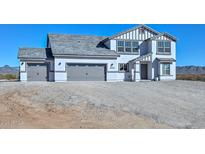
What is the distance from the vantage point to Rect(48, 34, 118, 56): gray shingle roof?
23928 mm

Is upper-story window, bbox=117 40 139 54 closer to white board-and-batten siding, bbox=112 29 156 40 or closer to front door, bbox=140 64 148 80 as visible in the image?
white board-and-batten siding, bbox=112 29 156 40

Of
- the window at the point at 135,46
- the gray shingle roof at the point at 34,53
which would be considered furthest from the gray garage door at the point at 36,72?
the window at the point at 135,46

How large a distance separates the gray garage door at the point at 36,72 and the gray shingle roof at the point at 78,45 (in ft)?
6.13

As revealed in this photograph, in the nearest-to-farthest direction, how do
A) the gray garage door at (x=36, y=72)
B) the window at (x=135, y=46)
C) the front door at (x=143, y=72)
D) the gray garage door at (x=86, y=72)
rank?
the gray garage door at (x=36, y=72) < the gray garage door at (x=86, y=72) < the front door at (x=143, y=72) < the window at (x=135, y=46)

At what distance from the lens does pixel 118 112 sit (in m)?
11.0

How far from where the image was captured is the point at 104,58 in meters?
24.6

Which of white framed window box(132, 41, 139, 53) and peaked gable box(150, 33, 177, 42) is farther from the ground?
peaked gable box(150, 33, 177, 42)

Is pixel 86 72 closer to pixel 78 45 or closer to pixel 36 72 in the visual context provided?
pixel 78 45

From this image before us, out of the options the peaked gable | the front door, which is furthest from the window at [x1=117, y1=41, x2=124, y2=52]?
the peaked gable

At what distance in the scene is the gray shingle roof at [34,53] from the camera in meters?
23.1

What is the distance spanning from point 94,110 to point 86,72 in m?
13.2

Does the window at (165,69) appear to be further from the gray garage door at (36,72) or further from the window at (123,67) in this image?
the gray garage door at (36,72)
